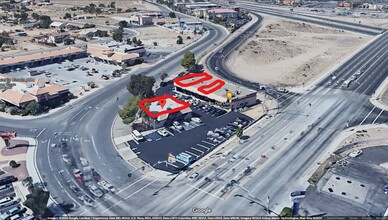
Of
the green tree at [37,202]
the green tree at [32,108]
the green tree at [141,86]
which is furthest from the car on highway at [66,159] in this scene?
the green tree at [141,86]

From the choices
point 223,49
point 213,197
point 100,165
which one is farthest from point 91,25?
point 213,197

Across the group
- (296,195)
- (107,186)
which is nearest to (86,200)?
(107,186)

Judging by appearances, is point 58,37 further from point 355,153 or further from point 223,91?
point 355,153

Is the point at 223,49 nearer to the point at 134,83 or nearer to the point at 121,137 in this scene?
the point at 134,83

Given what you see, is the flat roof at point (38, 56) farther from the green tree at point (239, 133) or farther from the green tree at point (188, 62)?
the green tree at point (239, 133)

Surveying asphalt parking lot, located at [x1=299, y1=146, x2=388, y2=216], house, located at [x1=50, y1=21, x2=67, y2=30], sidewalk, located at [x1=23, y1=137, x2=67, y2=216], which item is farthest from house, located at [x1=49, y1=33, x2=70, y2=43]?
asphalt parking lot, located at [x1=299, y1=146, x2=388, y2=216]

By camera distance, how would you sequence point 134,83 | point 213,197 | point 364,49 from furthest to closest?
point 364,49 < point 134,83 < point 213,197
